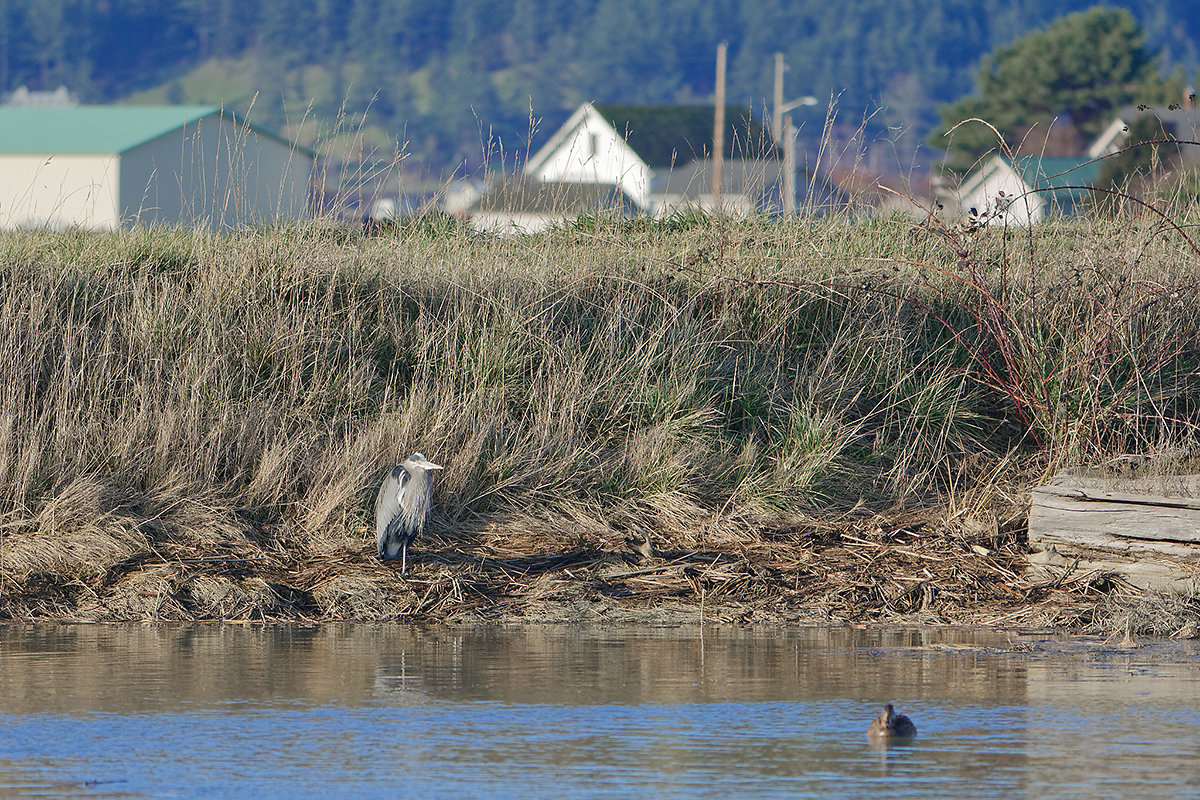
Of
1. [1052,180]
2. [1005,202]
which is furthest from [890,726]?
[1052,180]

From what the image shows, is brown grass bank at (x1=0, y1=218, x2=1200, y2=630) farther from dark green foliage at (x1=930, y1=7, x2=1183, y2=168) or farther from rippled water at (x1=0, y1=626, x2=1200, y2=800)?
dark green foliage at (x1=930, y1=7, x2=1183, y2=168)

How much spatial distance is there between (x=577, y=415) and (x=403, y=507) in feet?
5.53

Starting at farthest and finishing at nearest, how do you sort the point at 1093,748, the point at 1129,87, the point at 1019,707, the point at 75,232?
the point at 1129,87 < the point at 75,232 < the point at 1019,707 < the point at 1093,748

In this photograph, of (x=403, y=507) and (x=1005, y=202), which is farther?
(x=1005, y=202)

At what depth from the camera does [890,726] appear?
4.41 m

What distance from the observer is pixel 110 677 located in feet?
17.5

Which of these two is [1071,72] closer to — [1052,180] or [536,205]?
[1052,180]

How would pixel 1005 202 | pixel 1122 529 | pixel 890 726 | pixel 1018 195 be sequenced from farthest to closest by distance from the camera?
pixel 1005 202 → pixel 1018 195 → pixel 1122 529 → pixel 890 726

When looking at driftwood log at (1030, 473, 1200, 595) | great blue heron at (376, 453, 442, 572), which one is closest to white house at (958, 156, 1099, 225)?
driftwood log at (1030, 473, 1200, 595)

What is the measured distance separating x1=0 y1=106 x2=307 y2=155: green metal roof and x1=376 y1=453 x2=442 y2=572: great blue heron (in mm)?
41488

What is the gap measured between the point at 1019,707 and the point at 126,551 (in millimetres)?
4228

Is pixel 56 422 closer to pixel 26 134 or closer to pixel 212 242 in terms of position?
pixel 212 242

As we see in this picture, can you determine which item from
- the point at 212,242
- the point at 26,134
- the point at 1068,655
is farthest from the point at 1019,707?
the point at 26,134

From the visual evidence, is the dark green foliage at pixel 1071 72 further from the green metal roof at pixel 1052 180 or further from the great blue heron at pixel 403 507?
the great blue heron at pixel 403 507
